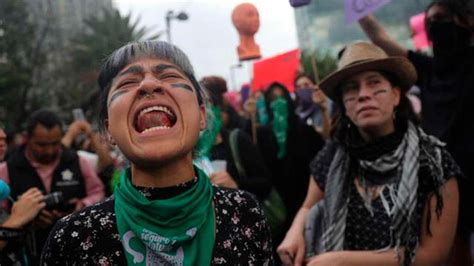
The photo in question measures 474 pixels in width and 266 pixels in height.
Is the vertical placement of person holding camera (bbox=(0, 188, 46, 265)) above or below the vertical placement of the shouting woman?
below

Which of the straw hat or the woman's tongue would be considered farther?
the straw hat

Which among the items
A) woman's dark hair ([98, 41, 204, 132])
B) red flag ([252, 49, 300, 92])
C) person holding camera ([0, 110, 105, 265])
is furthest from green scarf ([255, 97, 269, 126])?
woman's dark hair ([98, 41, 204, 132])

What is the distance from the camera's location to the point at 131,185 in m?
1.45

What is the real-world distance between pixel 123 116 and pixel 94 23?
108 feet

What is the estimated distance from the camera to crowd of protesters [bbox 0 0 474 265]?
1401 mm

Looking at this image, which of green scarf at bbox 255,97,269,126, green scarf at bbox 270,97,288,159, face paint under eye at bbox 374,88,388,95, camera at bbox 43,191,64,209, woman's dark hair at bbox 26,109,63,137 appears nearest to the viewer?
face paint under eye at bbox 374,88,388,95

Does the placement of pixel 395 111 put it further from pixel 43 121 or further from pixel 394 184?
pixel 43 121

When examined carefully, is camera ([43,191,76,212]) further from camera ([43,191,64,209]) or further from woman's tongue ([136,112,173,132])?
woman's tongue ([136,112,173,132])

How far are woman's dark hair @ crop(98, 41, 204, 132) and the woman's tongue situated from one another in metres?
0.19

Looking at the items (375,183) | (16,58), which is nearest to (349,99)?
(375,183)

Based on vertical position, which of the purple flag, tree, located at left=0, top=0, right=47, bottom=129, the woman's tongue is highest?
the purple flag

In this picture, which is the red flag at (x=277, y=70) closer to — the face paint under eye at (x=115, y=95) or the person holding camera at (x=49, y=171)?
the person holding camera at (x=49, y=171)

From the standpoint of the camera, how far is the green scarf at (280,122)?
4.25 m

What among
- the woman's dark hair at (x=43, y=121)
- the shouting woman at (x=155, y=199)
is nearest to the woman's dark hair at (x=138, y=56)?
the shouting woman at (x=155, y=199)
